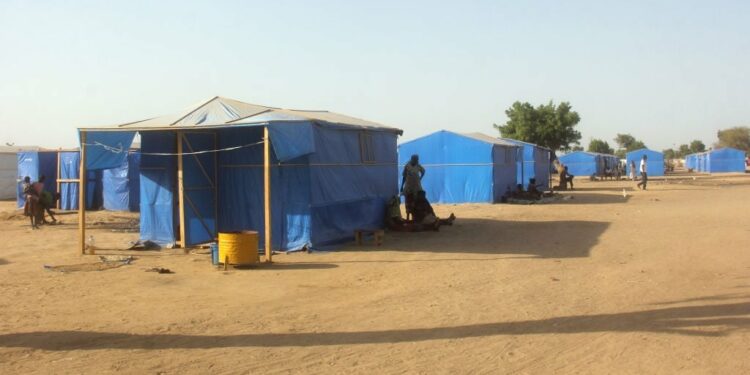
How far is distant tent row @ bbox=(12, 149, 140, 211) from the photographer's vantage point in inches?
Result: 965

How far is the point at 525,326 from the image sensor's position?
685 cm

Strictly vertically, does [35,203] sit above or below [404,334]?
above

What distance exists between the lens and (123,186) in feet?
80.5

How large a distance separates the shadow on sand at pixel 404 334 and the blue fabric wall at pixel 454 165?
19.3m

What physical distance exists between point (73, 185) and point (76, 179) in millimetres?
459

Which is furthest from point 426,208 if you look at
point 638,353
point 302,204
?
point 638,353


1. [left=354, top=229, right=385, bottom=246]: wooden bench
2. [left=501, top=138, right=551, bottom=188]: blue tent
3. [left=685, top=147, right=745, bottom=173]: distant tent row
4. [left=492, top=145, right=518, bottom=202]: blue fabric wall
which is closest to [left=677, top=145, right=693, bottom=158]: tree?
[left=685, top=147, right=745, bottom=173]: distant tent row

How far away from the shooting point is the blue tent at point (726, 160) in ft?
240

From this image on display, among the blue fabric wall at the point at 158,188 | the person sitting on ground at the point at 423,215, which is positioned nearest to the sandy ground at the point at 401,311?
the blue fabric wall at the point at 158,188

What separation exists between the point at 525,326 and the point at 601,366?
4.51 feet

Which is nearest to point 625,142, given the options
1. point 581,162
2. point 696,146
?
point 696,146

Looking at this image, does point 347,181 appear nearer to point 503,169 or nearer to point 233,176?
point 233,176

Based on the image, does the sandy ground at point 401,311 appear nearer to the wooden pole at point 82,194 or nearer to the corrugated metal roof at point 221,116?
the wooden pole at point 82,194

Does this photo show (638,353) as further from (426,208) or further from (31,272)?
(426,208)
